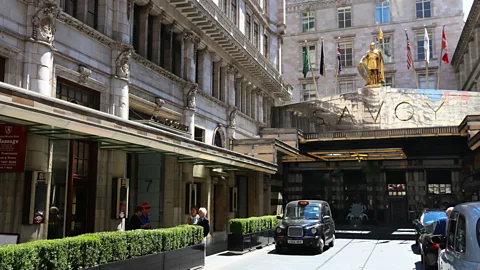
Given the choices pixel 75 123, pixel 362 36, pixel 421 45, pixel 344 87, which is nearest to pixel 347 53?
pixel 362 36

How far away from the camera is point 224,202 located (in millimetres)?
27375

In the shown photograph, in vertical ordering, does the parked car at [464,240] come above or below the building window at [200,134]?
below

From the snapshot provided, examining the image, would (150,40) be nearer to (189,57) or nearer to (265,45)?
(189,57)

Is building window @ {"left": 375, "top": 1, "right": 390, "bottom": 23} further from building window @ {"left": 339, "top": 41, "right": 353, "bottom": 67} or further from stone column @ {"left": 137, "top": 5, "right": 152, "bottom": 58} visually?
stone column @ {"left": 137, "top": 5, "right": 152, "bottom": 58}

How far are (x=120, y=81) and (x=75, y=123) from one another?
23.3 feet

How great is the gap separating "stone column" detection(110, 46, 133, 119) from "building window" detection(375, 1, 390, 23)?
149 feet

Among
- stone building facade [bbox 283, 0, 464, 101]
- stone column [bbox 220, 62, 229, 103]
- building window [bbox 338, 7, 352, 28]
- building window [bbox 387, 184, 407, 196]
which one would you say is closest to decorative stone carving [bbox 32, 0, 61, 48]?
stone column [bbox 220, 62, 229, 103]

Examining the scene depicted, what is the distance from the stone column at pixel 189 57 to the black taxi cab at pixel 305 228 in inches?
318

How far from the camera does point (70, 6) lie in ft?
52.3

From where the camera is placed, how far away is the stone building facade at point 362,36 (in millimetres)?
53875

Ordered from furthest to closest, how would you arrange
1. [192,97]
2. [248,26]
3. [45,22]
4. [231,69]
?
[248,26], [231,69], [192,97], [45,22]

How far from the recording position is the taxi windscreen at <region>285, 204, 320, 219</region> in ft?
67.0

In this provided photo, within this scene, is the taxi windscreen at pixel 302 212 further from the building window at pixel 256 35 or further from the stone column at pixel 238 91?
the building window at pixel 256 35

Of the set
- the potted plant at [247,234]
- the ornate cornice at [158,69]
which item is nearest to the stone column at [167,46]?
the ornate cornice at [158,69]
